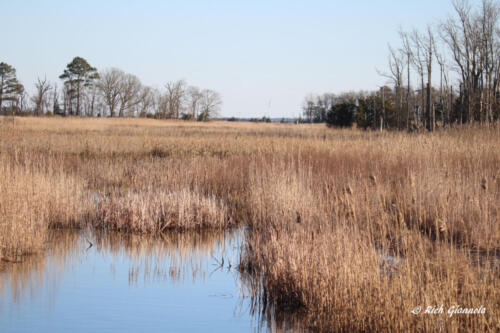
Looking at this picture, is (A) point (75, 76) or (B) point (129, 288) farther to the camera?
(A) point (75, 76)

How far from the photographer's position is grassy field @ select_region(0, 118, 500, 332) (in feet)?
14.7

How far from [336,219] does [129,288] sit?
106 inches

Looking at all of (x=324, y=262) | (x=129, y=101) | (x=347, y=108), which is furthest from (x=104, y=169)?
(x=129, y=101)

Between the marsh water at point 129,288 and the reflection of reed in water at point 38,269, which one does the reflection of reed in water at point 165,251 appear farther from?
the reflection of reed in water at point 38,269

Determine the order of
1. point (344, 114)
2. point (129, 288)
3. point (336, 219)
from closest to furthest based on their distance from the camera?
point (336, 219) → point (129, 288) → point (344, 114)

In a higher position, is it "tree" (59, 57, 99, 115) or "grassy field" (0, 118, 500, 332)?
"tree" (59, 57, 99, 115)

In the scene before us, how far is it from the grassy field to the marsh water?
1.18 ft

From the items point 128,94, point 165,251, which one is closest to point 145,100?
point 128,94

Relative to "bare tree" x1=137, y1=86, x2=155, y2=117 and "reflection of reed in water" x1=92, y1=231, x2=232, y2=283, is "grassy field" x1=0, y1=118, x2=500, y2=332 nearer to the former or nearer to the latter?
"reflection of reed in water" x1=92, y1=231, x2=232, y2=283

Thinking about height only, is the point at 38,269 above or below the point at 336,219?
below

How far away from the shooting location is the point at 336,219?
18.9 ft

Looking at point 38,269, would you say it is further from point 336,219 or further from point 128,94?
point 128,94

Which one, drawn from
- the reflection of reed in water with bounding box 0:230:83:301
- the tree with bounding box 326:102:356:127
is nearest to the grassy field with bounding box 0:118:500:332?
the reflection of reed in water with bounding box 0:230:83:301

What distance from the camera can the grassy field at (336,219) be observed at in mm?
4473
